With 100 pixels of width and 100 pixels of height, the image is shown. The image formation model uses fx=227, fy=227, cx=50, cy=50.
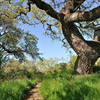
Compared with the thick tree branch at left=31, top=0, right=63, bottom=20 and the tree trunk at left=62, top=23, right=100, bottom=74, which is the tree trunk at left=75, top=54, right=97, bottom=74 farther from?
the thick tree branch at left=31, top=0, right=63, bottom=20

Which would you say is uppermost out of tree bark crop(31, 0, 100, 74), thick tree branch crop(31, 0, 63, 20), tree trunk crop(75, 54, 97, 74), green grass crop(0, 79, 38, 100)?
thick tree branch crop(31, 0, 63, 20)

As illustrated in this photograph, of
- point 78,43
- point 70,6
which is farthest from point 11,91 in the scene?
point 70,6

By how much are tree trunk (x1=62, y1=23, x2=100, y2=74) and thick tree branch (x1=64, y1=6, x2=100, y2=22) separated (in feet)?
2.28

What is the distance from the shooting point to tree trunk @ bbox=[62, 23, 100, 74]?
13500 mm

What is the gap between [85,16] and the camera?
1231 centimetres

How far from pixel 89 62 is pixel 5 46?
25.0m

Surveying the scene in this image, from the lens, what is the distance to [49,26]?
18.5 metres

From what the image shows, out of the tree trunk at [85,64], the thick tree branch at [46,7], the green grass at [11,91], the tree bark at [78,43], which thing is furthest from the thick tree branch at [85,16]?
the green grass at [11,91]

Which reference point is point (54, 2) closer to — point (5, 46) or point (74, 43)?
point (74, 43)

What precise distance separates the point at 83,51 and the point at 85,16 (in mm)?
2291

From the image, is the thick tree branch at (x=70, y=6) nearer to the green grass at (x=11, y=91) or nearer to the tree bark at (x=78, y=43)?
the tree bark at (x=78, y=43)

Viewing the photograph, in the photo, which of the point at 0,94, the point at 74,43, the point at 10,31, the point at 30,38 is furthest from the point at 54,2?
the point at 30,38

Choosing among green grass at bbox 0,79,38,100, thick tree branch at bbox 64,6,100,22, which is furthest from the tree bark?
green grass at bbox 0,79,38,100

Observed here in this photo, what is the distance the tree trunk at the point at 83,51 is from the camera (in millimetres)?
13500
